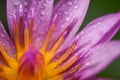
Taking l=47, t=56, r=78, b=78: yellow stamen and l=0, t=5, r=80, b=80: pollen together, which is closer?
l=0, t=5, r=80, b=80: pollen

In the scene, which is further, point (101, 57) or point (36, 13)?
point (36, 13)

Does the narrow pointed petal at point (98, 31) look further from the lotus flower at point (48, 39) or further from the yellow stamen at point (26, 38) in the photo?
the yellow stamen at point (26, 38)

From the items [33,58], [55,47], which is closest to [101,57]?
[33,58]

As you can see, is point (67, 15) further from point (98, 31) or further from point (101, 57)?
point (101, 57)

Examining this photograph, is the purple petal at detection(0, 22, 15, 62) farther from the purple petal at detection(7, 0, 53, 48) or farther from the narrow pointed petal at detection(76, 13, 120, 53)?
the narrow pointed petal at detection(76, 13, 120, 53)

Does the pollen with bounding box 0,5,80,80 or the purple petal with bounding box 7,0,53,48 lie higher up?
the purple petal with bounding box 7,0,53,48

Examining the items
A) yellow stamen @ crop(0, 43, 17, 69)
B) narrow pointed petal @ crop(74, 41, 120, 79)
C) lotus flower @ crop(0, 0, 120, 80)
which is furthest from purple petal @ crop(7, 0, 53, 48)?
narrow pointed petal @ crop(74, 41, 120, 79)
